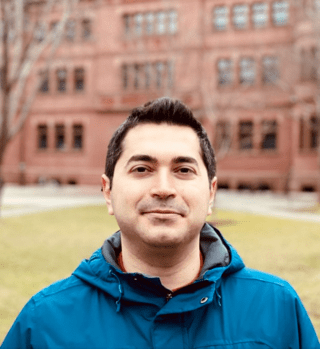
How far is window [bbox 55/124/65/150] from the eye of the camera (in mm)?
30672

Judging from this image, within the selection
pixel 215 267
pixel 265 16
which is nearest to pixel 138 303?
pixel 215 267

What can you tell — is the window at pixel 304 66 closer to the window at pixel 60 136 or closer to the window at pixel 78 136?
the window at pixel 78 136

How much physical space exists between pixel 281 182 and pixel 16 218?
16.8m

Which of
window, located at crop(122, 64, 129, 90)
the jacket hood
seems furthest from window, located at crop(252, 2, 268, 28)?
the jacket hood

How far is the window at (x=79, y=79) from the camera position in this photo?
30.2 metres

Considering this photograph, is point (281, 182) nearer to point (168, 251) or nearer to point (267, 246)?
point (267, 246)

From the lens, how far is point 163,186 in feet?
5.49

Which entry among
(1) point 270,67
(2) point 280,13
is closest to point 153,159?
(1) point 270,67

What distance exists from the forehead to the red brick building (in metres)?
20.3

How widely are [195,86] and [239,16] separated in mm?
4745

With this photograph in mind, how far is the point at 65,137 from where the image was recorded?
3009cm

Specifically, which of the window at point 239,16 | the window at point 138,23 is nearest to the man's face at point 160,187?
the window at point 239,16

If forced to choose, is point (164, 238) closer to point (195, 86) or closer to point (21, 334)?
point (21, 334)

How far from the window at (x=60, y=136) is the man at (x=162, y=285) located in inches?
1165
